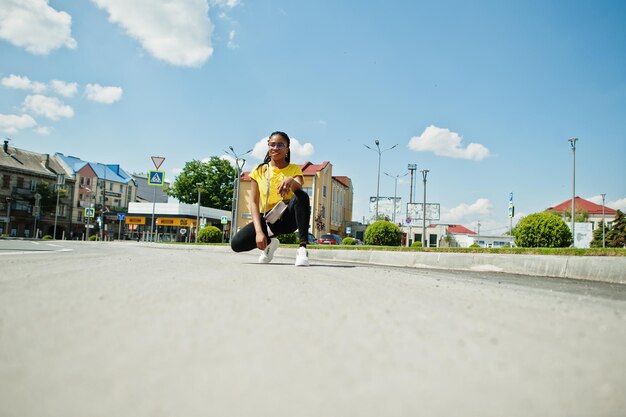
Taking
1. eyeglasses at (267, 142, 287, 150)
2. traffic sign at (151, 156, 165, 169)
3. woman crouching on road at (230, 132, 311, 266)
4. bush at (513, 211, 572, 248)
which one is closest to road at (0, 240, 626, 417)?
woman crouching on road at (230, 132, 311, 266)

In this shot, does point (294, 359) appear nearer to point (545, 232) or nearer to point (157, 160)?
point (545, 232)

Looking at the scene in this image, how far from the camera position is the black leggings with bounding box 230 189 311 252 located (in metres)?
6.67

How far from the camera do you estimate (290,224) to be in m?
6.91

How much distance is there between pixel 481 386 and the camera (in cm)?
109

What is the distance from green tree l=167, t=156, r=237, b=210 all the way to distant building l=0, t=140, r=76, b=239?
17.4 metres

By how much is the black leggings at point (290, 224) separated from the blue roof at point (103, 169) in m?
79.0

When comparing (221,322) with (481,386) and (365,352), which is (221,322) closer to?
(365,352)

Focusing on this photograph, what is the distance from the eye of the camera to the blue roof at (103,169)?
75812 mm

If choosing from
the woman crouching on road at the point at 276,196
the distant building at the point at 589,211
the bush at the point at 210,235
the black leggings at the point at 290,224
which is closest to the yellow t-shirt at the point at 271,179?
the woman crouching on road at the point at 276,196

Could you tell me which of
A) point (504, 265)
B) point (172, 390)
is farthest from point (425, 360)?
point (504, 265)

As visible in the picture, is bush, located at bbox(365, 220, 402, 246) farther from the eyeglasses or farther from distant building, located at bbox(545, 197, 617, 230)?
distant building, located at bbox(545, 197, 617, 230)

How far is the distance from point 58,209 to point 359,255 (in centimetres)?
6955

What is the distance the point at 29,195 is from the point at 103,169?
60.3ft

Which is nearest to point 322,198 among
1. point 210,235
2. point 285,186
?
point 210,235
